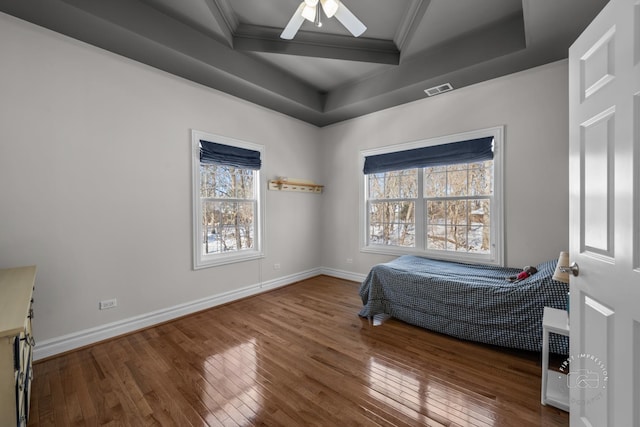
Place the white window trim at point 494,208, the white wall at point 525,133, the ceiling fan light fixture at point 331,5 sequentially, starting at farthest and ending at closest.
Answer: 1. the white window trim at point 494,208
2. the white wall at point 525,133
3. the ceiling fan light fixture at point 331,5

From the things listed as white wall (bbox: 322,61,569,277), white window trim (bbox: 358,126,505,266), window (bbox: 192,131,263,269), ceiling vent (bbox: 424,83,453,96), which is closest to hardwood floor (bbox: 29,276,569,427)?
window (bbox: 192,131,263,269)

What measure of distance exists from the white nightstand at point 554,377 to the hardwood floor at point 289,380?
56 mm

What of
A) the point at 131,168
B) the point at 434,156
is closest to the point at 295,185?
the point at 434,156

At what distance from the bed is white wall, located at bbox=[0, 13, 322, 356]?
208 cm

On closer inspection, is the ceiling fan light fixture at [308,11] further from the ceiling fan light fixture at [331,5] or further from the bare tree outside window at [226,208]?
the bare tree outside window at [226,208]

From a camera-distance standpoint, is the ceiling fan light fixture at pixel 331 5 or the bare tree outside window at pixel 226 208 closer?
the ceiling fan light fixture at pixel 331 5

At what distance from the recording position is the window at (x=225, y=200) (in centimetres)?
320

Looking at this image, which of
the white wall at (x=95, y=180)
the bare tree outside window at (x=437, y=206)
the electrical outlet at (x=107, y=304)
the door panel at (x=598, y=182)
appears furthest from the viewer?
the bare tree outside window at (x=437, y=206)

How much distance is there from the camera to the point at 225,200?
11.7 ft

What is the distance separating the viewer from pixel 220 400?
171 cm

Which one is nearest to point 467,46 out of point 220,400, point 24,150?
point 220,400

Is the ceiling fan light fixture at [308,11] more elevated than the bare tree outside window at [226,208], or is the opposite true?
the ceiling fan light fixture at [308,11]

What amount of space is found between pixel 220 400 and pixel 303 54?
3409mm

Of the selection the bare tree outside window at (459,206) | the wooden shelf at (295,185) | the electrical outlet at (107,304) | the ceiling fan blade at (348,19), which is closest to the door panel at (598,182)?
the ceiling fan blade at (348,19)
